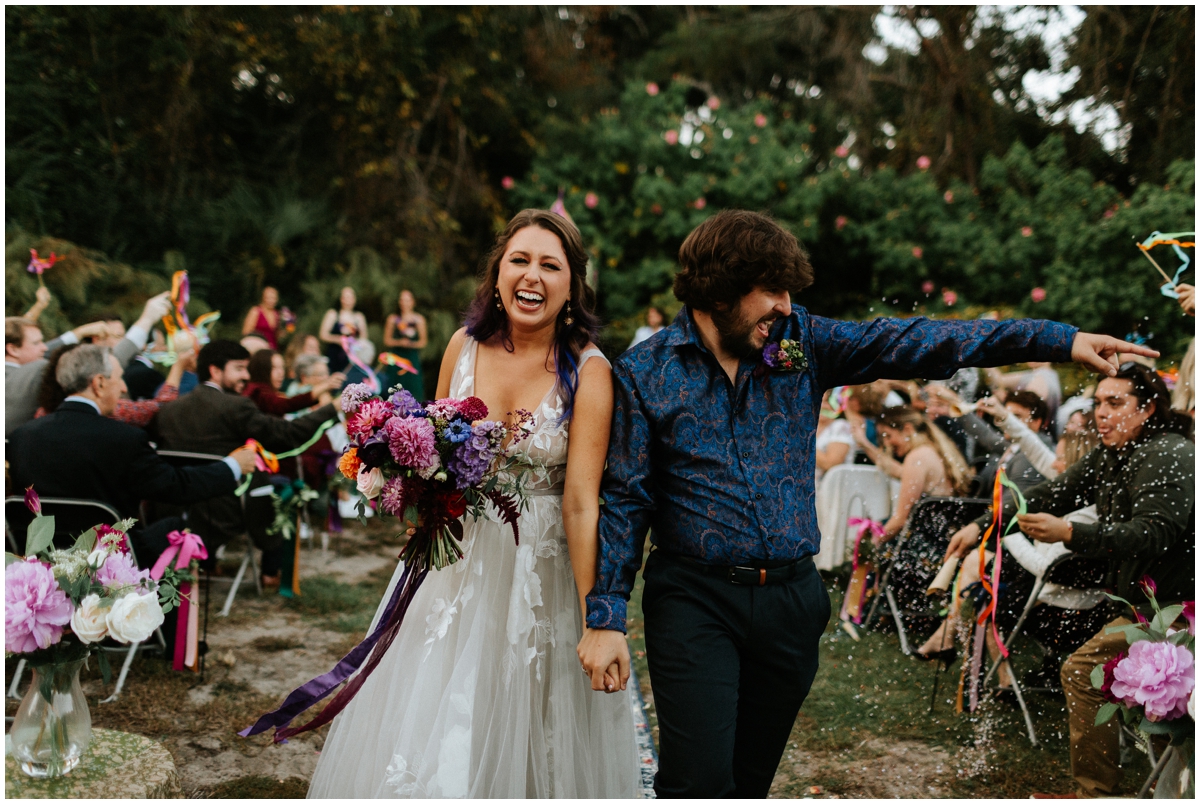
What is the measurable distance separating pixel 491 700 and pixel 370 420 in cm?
85

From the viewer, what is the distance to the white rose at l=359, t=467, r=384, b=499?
249 cm

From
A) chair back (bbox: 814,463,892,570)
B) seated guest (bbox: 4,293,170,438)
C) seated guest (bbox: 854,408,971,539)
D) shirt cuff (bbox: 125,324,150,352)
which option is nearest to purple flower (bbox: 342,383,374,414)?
seated guest (bbox: 4,293,170,438)

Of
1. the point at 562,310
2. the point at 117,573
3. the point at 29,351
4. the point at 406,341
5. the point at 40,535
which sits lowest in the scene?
the point at 117,573

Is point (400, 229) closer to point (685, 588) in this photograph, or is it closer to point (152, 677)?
point (152, 677)

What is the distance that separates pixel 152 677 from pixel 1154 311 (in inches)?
436

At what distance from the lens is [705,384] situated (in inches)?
90.0

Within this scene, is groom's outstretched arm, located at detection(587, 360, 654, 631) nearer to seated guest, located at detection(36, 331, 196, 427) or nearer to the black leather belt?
the black leather belt

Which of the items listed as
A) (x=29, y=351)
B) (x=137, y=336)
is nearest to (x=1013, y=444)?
(x=137, y=336)

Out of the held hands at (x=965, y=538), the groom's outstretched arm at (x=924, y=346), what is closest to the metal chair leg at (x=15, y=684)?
the groom's outstretched arm at (x=924, y=346)

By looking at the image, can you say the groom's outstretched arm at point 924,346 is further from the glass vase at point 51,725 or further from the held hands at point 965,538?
the glass vase at point 51,725

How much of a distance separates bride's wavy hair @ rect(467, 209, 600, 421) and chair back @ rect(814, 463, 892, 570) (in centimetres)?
357

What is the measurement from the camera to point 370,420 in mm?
2406

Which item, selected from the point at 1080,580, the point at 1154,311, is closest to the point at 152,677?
the point at 1080,580

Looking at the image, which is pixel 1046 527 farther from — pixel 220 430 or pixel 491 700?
pixel 220 430
